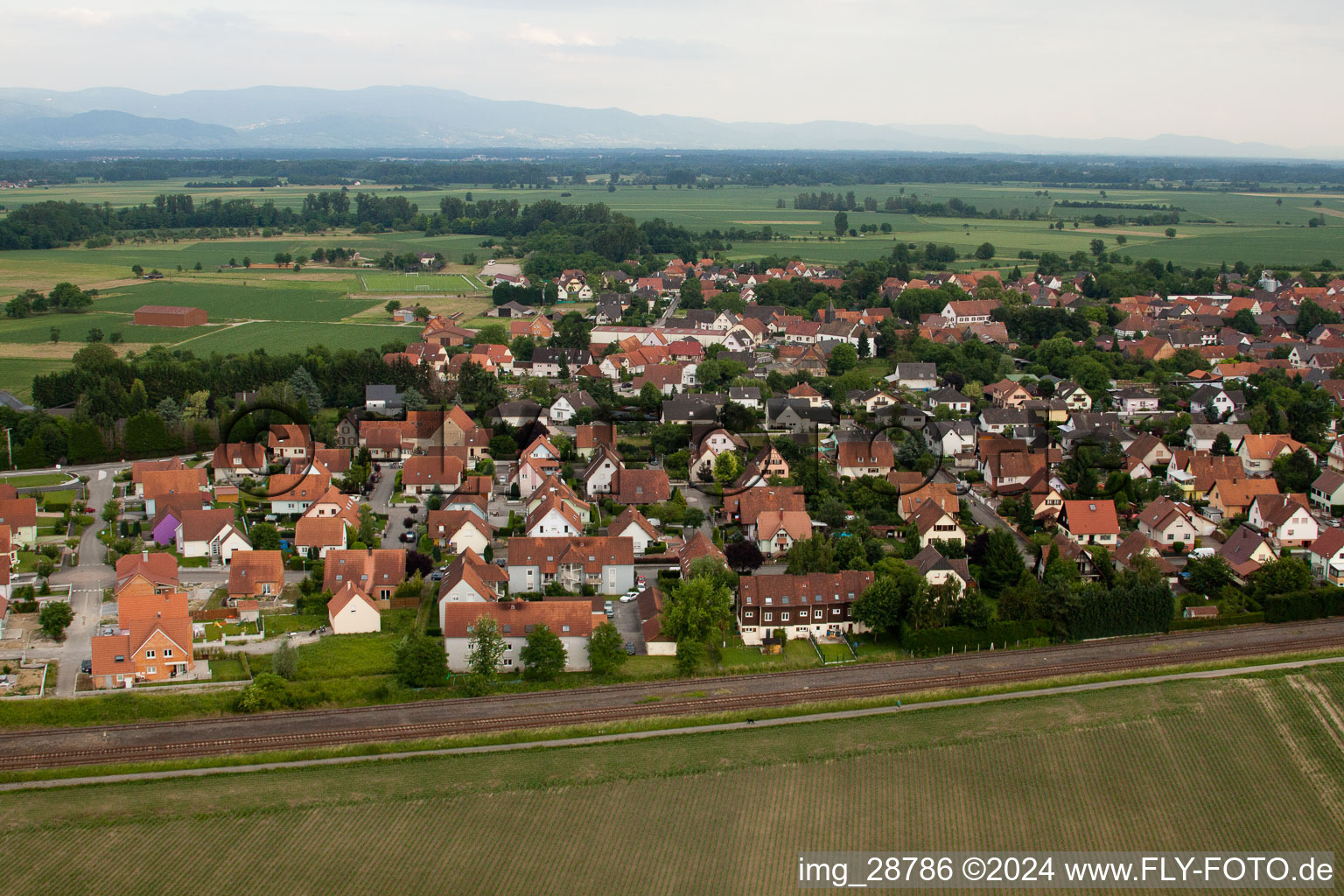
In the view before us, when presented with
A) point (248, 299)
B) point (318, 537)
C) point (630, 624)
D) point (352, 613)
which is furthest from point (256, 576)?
point (248, 299)

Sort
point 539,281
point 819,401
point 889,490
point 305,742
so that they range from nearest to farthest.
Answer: point 305,742
point 889,490
point 819,401
point 539,281

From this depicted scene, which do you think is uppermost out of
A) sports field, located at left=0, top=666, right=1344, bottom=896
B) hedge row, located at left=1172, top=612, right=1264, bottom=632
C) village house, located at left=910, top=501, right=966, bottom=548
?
village house, located at left=910, top=501, right=966, bottom=548

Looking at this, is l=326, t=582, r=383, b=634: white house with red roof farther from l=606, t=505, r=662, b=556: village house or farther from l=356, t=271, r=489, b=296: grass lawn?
l=356, t=271, r=489, b=296: grass lawn

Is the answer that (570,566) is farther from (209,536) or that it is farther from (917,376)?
(917,376)

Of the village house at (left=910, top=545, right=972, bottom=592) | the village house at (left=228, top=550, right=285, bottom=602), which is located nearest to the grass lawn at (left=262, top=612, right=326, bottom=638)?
the village house at (left=228, top=550, right=285, bottom=602)

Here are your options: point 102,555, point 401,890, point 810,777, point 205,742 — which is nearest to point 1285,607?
point 810,777

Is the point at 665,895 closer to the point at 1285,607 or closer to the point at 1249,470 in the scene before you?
the point at 1285,607
